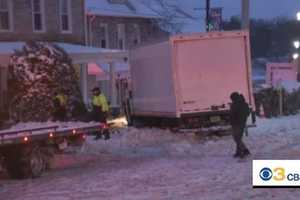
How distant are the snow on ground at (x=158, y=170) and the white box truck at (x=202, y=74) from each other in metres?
0.88

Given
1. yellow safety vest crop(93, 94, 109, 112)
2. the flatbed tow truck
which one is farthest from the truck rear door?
the flatbed tow truck

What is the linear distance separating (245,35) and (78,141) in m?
7.65

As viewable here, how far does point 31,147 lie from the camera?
16969 mm

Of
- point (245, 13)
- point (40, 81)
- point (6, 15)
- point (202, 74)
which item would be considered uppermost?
point (6, 15)

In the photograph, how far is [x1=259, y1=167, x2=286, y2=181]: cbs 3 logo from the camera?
37.3 ft

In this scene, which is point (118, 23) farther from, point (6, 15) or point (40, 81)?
point (40, 81)

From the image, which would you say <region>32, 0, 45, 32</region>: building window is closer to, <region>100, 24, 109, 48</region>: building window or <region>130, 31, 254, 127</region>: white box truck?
<region>100, 24, 109, 48</region>: building window

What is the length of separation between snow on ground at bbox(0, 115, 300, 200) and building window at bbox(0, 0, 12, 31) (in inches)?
457

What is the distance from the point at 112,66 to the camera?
3859 centimetres

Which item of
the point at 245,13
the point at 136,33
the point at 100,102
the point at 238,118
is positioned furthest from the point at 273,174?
the point at 136,33

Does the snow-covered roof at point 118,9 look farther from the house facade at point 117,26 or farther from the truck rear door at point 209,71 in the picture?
the truck rear door at point 209,71

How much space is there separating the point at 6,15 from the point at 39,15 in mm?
1967

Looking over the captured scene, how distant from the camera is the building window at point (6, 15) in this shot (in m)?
35.9

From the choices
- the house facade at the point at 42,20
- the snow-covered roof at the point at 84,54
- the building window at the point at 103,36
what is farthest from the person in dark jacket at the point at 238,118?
the building window at the point at 103,36
